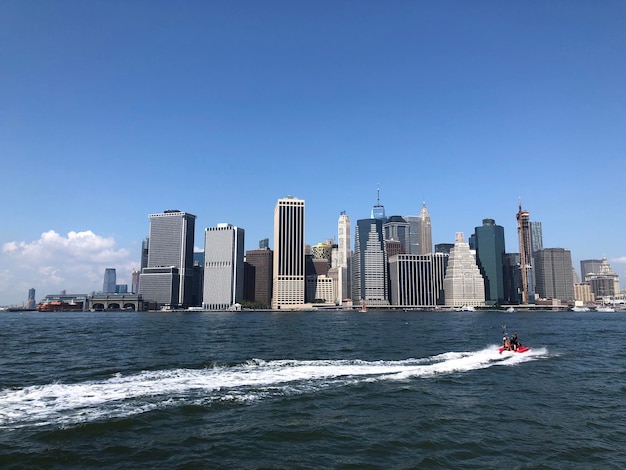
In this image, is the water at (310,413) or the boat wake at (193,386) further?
the boat wake at (193,386)

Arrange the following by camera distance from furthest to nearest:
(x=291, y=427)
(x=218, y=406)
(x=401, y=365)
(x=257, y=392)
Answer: (x=401, y=365), (x=257, y=392), (x=218, y=406), (x=291, y=427)

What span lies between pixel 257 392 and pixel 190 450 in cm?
1229

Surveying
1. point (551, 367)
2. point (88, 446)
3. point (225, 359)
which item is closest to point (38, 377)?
point (225, 359)

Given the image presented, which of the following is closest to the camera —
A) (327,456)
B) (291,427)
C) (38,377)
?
(327,456)

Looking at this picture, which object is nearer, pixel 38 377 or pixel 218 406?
pixel 218 406

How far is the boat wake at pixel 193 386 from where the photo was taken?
28625 millimetres

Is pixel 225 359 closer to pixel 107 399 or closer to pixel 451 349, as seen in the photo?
pixel 107 399

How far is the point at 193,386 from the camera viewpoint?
36.5 meters

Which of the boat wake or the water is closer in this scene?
the water

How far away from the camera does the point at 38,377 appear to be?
4091 centimetres

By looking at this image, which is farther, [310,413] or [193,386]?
[193,386]

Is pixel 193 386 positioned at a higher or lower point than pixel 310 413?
higher

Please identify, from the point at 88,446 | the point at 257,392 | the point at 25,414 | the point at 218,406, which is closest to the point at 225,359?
the point at 257,392

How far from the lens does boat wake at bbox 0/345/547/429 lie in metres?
28.6
